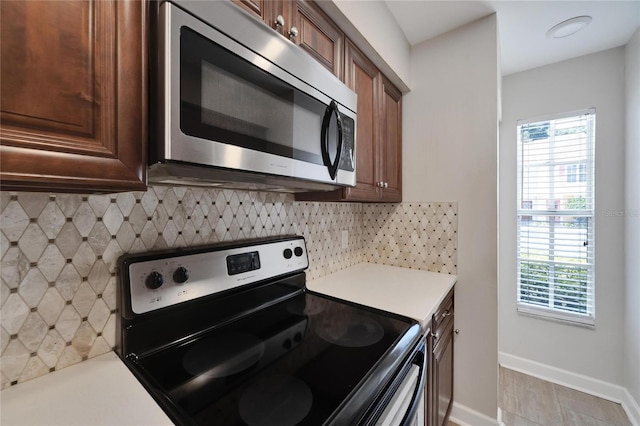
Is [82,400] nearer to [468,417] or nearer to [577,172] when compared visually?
[468,417]

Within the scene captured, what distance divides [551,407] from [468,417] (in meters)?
0.75

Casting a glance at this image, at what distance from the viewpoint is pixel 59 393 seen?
608 mm

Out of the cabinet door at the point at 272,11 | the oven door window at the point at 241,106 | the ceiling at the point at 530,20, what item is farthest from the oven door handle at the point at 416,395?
the ceiling at the point at 530,20

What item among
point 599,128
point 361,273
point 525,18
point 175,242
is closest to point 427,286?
point 361,273

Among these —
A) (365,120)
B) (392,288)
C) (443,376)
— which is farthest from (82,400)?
(443,376)

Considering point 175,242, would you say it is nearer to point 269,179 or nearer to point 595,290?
point 269,179

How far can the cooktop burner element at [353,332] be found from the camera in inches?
35.2

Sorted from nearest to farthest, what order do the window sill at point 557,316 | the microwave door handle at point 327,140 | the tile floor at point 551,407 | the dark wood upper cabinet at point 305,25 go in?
1. the dark wood upper cabinet at point 305,25
2. the microwave door handle at point 327,140
3. the tile floor at point 551,407
4. the window sill at point 557,316

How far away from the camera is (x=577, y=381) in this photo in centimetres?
208

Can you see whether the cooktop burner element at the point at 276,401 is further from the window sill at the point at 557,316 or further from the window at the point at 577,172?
the window at the point at 577,172

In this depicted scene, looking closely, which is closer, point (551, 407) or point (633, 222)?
point (633, 222)

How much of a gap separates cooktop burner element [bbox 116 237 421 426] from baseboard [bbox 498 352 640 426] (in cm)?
207

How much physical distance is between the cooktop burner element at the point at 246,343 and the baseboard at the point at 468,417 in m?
1.21

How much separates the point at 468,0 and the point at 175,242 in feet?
6.44
